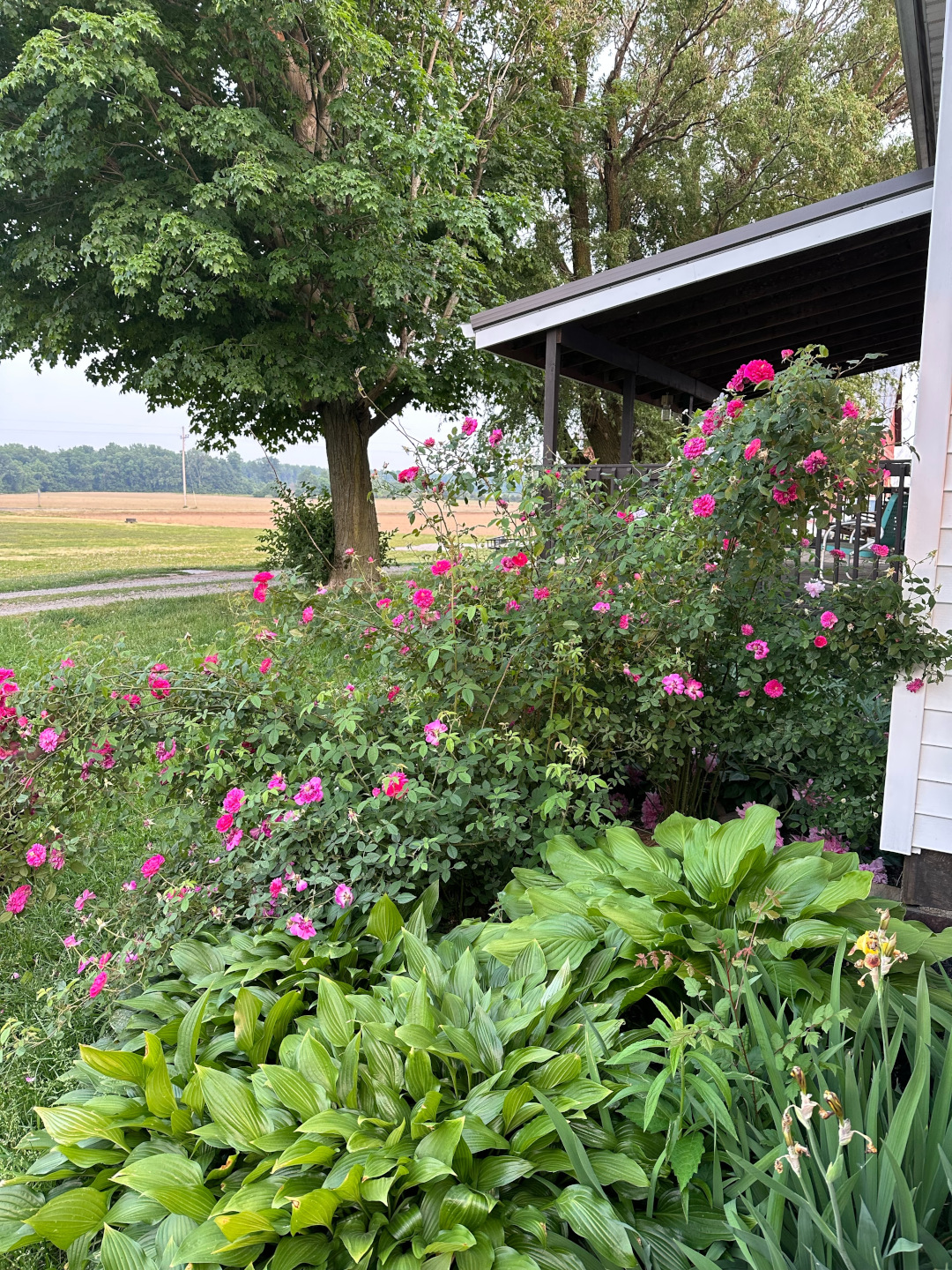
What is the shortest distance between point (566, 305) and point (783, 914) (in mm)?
4304

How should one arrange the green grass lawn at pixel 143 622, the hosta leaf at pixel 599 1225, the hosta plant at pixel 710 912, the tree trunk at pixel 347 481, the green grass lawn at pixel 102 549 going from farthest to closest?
the green grass lawn at pixel 102 549
the tree trunk at pixel 347 481
the green grass lawn at pixel 143 622
the hosta plant at pixel 710 912
the hosta leaf at pixel 599 1225

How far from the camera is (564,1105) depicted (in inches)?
55.2

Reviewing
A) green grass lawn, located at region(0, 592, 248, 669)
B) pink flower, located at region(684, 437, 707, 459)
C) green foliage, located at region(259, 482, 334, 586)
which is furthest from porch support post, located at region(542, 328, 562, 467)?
green foliage, located at region(259, 482, 334, 586)

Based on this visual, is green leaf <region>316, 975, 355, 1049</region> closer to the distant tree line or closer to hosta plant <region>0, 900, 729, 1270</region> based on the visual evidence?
hosta plant <region>0, 900, 729, 1270</region>

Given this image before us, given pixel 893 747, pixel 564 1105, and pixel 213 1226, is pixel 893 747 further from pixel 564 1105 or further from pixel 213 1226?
pixel 213 1226

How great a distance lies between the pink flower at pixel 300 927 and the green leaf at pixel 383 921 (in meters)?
0.16

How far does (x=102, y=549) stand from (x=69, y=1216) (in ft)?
57.9

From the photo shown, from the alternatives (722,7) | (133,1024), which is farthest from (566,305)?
(722,7)

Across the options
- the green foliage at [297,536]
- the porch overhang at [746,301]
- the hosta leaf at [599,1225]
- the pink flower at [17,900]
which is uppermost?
the porch overhang at [746,301]

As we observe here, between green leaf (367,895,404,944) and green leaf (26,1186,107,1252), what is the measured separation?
79cm

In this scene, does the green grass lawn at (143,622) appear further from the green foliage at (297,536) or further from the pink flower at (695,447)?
the pink flower at (695,447)

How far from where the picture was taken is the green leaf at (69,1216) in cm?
149

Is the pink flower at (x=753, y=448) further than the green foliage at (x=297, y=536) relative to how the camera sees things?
No

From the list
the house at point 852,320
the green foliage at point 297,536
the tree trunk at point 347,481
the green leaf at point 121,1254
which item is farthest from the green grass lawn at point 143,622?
the green leaf at point 121,1254
